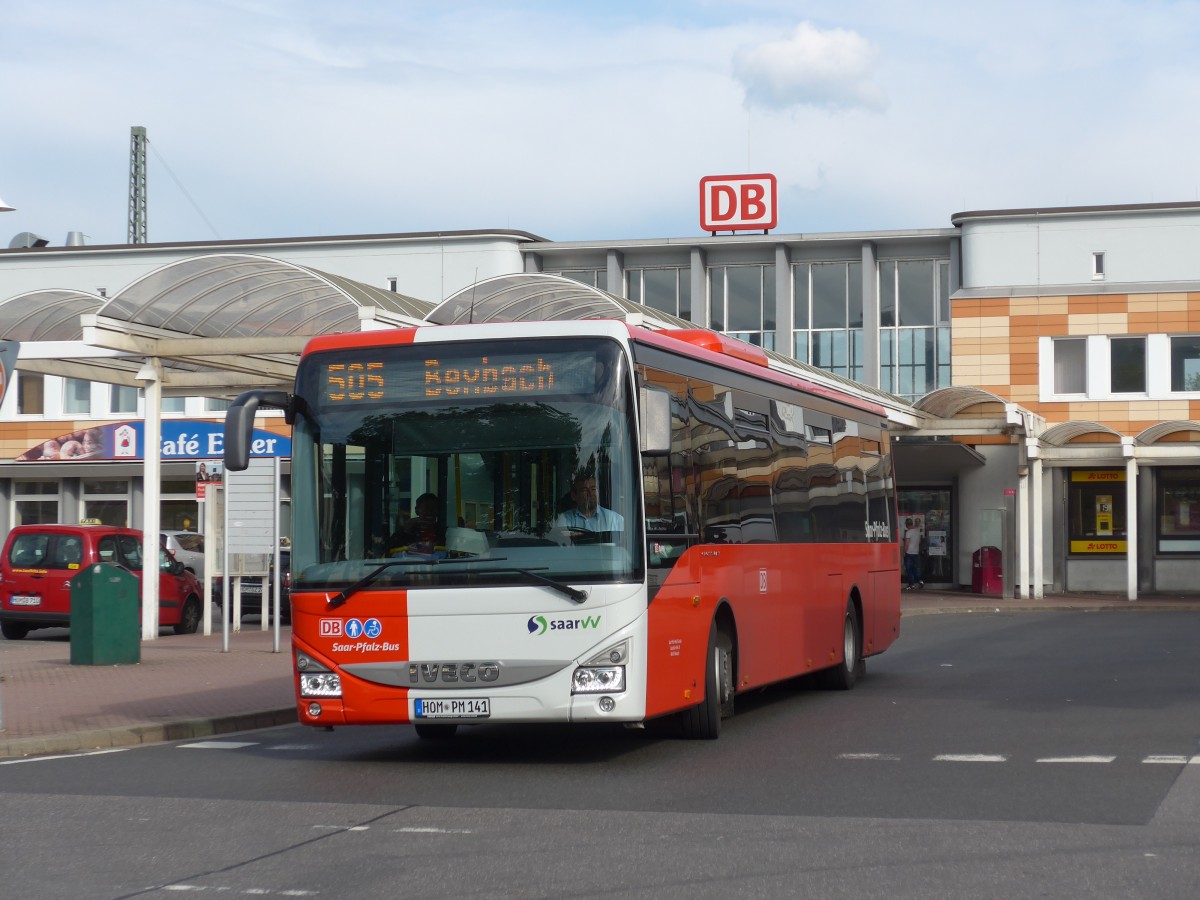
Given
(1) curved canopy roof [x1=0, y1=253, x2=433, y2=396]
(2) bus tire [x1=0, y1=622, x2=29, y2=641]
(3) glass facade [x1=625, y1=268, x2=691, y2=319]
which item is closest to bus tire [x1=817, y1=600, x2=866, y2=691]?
(1) curved canopy roof [x1=0, y1=253, x2=433, y2=396]

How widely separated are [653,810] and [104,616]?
11772 mm

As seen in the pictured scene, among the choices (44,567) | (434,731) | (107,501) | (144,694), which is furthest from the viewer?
Answer: (107,501)

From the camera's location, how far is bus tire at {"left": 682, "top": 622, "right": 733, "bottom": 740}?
1209cm

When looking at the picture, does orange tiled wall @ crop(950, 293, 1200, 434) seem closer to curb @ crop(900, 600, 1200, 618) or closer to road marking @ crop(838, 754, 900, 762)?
curb @ crop(900, 600, 1200, 618)

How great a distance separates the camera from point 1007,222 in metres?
42.4

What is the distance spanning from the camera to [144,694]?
15.8 metres

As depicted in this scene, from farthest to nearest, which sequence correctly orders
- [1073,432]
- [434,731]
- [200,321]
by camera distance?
[1073,432]
[200,321]
[434,731]

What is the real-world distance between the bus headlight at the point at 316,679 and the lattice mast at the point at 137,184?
230 feet

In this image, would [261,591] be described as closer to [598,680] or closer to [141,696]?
[141,696]

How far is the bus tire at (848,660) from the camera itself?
54.9 feet

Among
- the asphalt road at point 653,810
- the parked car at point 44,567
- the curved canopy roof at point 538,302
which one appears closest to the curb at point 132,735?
the asphalt road at point 653,810

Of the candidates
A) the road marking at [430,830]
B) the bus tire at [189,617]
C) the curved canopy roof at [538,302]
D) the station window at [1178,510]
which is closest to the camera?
the road marking at [430,830]

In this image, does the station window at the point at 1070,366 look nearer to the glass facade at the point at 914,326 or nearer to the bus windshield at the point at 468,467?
the glass facade at the point at 914,326

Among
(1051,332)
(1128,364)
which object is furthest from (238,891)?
(1128,364)
